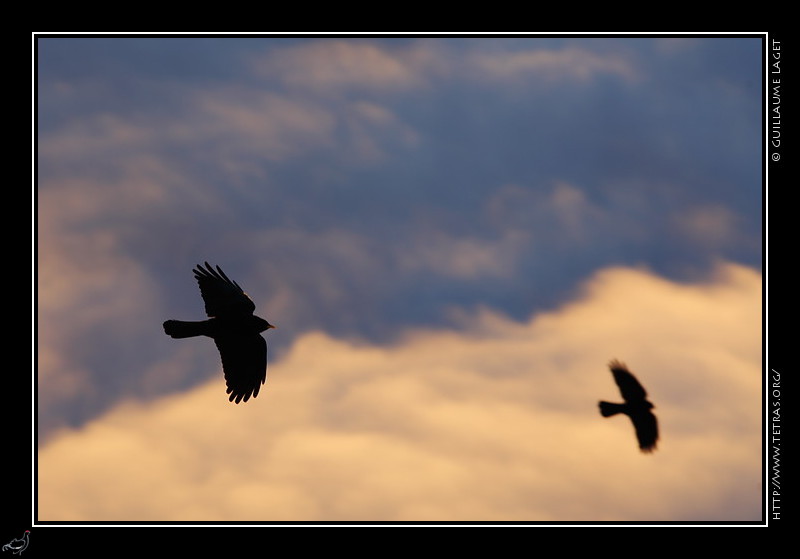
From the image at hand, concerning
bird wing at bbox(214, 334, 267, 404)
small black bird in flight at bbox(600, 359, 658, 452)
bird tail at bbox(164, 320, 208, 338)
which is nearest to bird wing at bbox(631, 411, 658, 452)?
small black bird in flight at bbox(600, 359, 658, 452)

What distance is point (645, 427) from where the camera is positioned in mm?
22234

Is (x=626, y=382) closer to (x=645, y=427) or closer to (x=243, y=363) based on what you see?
(x=645, y=427)

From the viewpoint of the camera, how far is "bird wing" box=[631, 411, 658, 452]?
72.6 feet

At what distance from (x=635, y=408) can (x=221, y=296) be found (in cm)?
956

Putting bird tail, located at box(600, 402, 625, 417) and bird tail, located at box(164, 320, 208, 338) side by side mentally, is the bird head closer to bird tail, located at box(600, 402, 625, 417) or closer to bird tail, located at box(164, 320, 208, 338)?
bird tail, located at box(164, 320, 208, 338)

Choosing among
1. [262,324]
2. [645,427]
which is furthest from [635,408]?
[262,324]

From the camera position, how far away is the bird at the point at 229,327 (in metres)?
19.7

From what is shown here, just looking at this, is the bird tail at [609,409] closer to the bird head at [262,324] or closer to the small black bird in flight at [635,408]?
the small black bird in flight at [635,408]

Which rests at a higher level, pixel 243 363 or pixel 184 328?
pixel 184 328

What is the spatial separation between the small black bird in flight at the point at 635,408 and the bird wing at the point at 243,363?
7.74 meters
